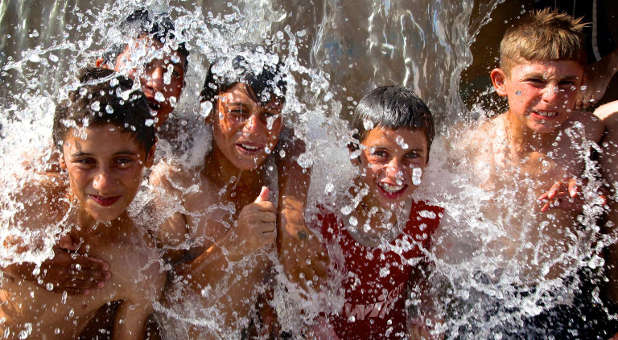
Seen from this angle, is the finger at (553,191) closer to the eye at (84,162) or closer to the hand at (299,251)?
the hand at (299,251)

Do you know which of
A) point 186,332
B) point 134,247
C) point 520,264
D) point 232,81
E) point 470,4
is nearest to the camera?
point 134,247

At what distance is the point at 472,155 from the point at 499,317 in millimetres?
771

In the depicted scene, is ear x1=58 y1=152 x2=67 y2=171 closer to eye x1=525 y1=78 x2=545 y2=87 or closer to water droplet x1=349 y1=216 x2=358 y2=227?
water droplet x1=349 y1=216 x2=358 y2=227

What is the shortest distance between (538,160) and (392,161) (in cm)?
86

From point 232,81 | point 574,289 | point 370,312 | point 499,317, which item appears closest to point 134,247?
point 232,81

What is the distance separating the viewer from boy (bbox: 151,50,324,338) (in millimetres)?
2244

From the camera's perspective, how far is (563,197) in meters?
2.58

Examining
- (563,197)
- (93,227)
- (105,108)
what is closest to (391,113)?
(563,197)

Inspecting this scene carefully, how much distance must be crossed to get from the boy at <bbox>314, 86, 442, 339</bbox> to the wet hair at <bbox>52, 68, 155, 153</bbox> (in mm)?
824

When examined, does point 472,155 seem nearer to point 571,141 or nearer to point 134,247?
point 571,141

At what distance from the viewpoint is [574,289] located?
2.70 meters

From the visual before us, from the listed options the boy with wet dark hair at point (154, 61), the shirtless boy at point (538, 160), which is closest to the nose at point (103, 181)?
the boy with wet dark hair at point (154, 61)

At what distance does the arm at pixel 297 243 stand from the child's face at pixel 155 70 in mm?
661

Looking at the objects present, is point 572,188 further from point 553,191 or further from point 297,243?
point 297,243
